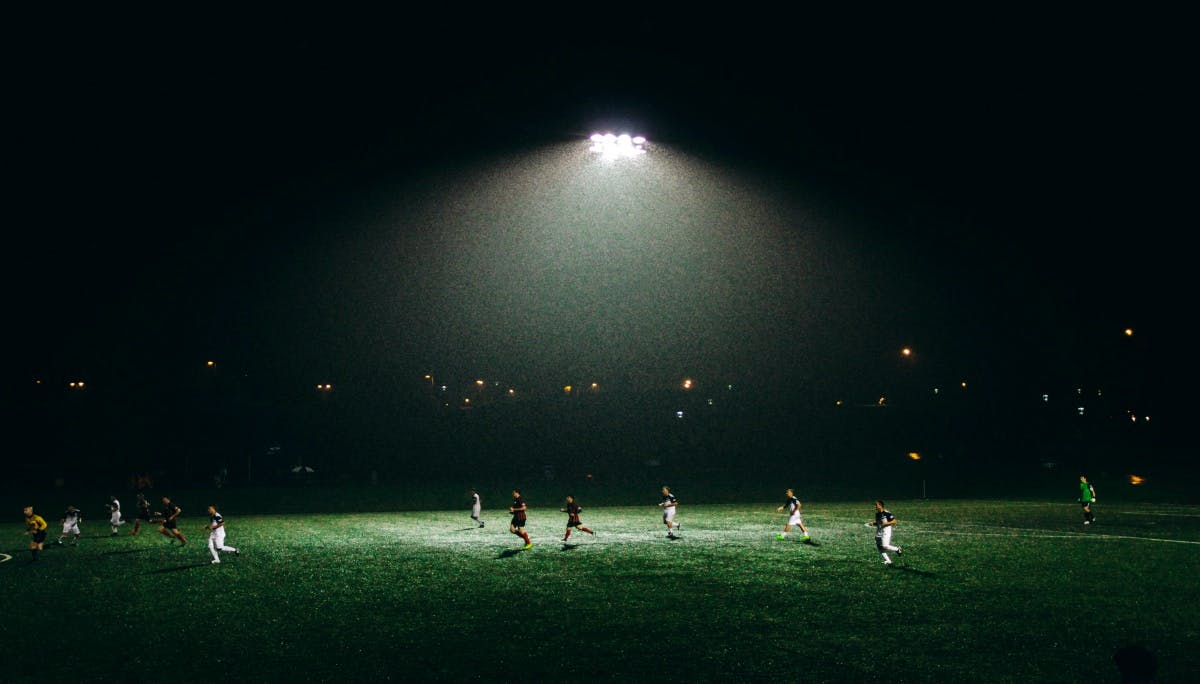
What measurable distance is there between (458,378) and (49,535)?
59362 millimetres

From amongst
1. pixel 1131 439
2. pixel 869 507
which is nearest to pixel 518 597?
pixel 869 507

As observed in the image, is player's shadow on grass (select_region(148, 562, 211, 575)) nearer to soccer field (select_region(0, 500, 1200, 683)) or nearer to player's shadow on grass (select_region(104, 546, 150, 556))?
soccer field (select_region(0, 500, 1200, 683))

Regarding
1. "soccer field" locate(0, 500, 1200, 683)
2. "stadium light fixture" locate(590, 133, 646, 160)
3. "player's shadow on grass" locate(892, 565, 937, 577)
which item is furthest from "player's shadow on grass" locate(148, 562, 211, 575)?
"stadium light fixture" locate(590, 133, 646, 160)

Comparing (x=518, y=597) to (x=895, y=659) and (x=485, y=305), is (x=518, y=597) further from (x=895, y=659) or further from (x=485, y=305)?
(x=485, y=305)

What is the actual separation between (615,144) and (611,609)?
2294cm

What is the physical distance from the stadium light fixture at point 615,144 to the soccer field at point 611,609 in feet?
53.4

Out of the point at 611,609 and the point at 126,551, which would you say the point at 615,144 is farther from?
the point at 126,551

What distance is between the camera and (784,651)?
1448 centimetres

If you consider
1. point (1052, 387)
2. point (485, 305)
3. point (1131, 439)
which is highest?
point (485, 305)

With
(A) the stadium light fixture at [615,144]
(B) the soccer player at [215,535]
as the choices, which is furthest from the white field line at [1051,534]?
(B) the soccer player at [215,535]

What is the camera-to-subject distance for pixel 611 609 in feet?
59.6

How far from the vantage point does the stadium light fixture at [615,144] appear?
117ft

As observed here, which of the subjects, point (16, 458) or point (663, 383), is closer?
point (16, 458)

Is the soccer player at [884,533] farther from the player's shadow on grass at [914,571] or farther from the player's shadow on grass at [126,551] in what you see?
the player's shadow on grass at [126,551]
